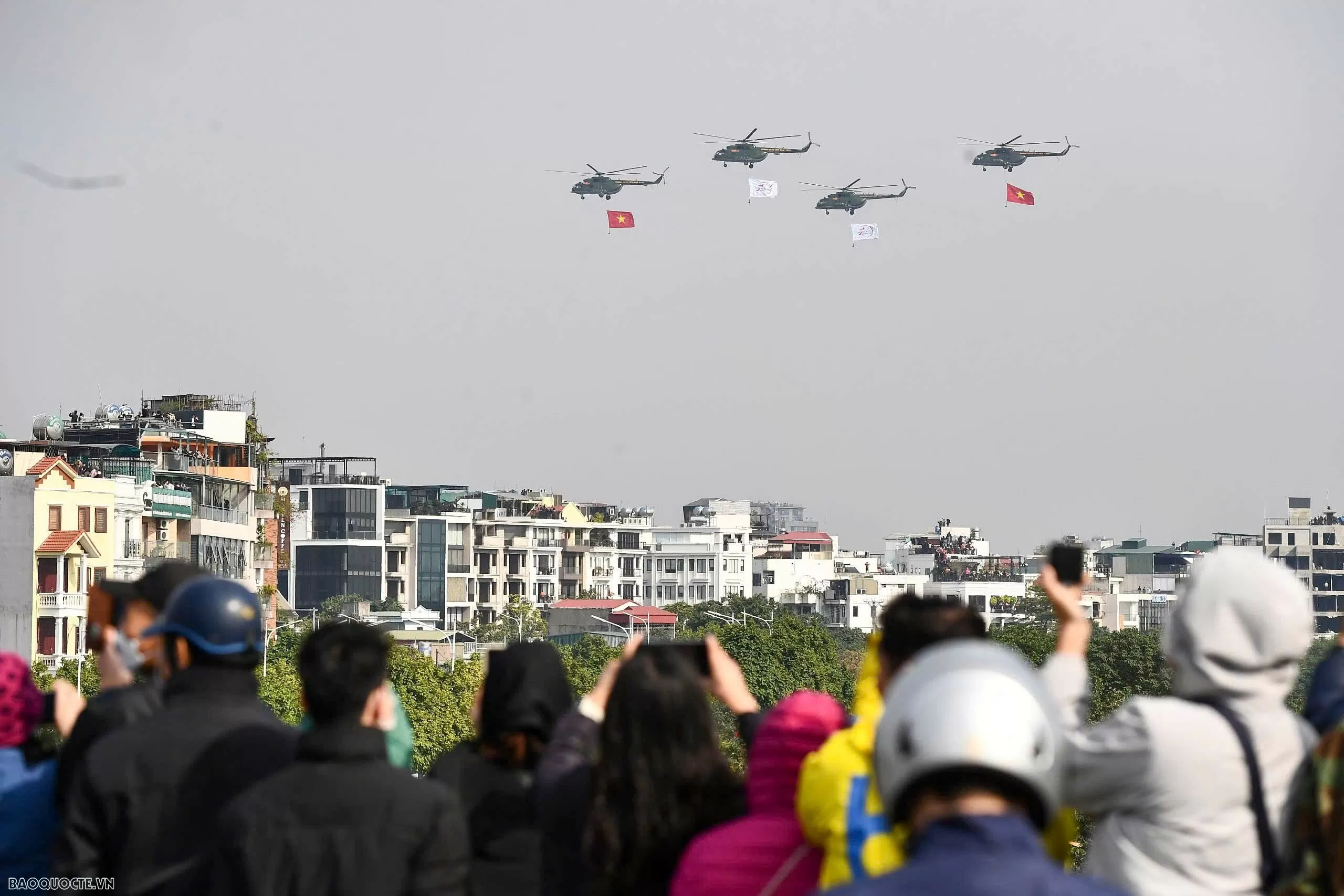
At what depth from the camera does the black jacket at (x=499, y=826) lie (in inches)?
239

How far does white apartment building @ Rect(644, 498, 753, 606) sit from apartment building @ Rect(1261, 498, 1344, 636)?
52509 millimetres

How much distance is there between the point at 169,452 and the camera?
93.4 m

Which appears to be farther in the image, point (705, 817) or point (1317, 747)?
point (705, 817)

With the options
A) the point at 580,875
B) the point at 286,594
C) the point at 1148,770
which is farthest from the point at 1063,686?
the point at 286,594

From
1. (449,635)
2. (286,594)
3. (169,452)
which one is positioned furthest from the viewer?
(286,594)

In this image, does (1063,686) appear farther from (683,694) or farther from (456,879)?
(456,879)

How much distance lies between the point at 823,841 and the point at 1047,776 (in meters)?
1.48

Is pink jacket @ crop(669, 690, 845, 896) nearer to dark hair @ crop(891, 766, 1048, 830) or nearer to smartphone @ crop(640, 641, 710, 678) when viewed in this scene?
smartphone @ crop(640, 641, 710, 678)

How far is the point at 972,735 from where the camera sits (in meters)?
3.25

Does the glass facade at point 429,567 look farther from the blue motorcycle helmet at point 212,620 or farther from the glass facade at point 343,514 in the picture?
the blue motorcycle helmet at point 212,620

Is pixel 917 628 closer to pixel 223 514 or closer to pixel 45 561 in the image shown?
pixel 45 561

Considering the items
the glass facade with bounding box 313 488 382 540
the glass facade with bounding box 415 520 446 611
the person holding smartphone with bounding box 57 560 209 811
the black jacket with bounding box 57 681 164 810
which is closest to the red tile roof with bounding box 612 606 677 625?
the glass facade with bounding box 415 520 446 611

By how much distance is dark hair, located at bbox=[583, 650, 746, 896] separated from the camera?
5164mm

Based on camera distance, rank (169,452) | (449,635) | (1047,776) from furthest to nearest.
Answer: (449,635), (169,452), (1047,776)
